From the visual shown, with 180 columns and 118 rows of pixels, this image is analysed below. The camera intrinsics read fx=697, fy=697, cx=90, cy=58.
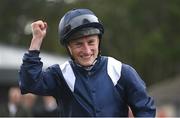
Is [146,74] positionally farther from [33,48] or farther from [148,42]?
[33,48]

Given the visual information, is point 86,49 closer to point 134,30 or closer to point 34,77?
point 34,77

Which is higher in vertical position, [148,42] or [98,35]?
[98,35]

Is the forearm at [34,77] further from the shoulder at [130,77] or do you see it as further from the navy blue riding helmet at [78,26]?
the shoulder at [130,77]

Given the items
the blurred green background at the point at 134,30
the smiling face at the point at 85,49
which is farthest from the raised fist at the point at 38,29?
the blurred green background at the point at 134,30

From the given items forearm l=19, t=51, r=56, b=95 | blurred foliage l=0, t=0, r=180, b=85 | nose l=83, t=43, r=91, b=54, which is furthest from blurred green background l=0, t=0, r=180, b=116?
nose l=83, t=43, r=91, b=54

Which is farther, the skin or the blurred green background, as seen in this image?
the blurred green background

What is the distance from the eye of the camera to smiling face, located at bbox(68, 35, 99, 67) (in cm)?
474

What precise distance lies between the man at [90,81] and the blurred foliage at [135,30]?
44.2 meters

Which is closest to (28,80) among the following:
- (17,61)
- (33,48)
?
(33,48)

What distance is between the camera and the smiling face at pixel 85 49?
4742 mm

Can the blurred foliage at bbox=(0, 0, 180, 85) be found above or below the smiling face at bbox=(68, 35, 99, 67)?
below

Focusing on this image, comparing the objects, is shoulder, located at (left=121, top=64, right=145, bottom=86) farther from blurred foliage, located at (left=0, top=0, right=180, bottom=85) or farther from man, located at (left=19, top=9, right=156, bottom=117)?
blurred foliage, located at (left=0, top=0, right=180, bottom=85)

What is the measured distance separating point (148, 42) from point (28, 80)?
4573 cm

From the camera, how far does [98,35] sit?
4816 mm
